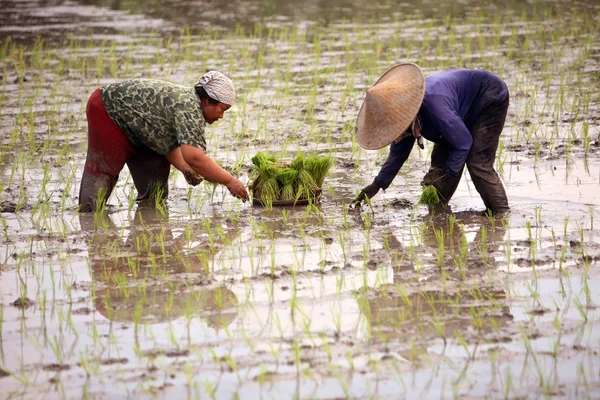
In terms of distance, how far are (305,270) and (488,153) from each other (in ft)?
5.15

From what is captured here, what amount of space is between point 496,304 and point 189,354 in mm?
1405

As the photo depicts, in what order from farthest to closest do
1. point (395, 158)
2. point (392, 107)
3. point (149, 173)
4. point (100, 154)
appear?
1. point (149, 173)
2. point (100, 154)
3. point (395, 158)
4. point (392, 107)

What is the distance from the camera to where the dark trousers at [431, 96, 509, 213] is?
Answer: 5.41m

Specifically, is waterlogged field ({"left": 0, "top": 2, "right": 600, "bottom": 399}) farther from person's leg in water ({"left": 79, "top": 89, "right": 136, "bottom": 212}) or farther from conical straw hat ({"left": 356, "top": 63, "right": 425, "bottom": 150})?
conical straw hat ({"left": 356, "top": 63, "right": 425, "bottom": 150})

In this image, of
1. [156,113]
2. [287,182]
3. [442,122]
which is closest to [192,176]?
[156,113]

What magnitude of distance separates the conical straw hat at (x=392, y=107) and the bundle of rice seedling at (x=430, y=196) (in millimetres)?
699

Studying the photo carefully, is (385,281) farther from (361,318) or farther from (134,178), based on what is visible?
(134,178)

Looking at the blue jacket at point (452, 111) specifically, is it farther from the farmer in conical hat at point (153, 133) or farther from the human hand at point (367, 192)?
the farmer in conical hat at point (153, 133)

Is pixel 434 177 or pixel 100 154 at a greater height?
pixel 100 154

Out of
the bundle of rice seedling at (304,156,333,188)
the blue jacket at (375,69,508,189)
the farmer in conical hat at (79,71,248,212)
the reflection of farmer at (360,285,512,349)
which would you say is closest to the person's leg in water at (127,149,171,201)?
the farmer in conical hat at (79,71,248,212)

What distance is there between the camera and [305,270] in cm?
459

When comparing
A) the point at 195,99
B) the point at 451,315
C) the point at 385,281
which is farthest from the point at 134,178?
the point at 451,315

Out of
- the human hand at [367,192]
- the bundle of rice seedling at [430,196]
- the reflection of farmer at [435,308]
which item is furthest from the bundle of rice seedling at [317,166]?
the reflection of farmer at [435,308]

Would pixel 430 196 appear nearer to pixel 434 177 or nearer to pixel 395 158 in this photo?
pixel 434 177
